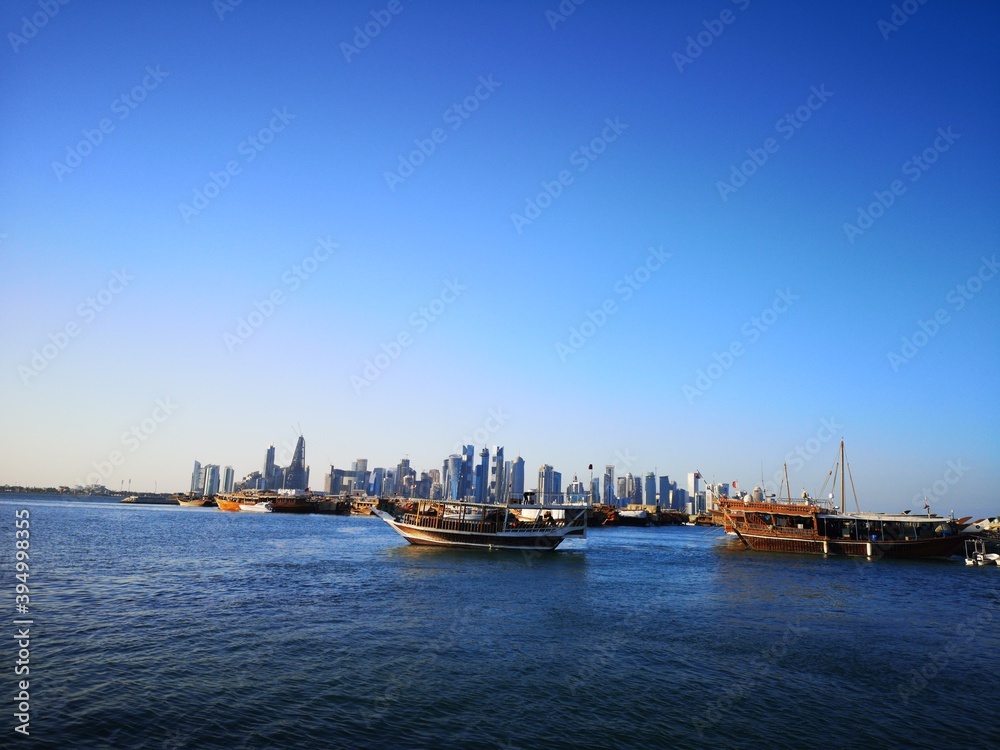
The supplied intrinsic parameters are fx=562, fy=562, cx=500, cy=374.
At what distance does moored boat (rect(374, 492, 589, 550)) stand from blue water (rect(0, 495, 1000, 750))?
16.1m

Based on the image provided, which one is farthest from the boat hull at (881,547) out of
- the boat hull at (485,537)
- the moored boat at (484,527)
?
the boat hull at (485,537)

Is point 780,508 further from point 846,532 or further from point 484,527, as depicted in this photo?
point 484,527

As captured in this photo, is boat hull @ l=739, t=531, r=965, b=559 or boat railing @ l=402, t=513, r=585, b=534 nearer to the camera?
boat railing @ l=402, t=513, r=585, b=534

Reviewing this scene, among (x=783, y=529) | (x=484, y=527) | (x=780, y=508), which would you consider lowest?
(x=783, y=529)

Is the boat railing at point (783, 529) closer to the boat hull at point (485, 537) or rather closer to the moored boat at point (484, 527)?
the moored boat at point (484, 527)

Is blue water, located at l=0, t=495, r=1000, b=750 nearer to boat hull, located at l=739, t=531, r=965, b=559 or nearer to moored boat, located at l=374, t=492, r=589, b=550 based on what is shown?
moored boat, located at l=374, t=492, r=589, b=550

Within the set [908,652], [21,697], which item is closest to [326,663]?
[21,697]

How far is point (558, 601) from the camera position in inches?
1384

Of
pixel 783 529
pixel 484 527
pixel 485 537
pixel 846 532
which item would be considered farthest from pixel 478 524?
pixel 846 532

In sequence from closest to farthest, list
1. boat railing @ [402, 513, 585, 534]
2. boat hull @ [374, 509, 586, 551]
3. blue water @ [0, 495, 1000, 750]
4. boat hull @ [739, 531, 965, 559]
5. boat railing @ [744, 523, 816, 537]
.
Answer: blue water @ [0, 495, 1000, 750], boat hull @ [374, 509, 586, 551], boat railing @ [402, 513, 585, 534], boat hull @ [739, 531, 965, 559], boat railing @ [744, 523, 816, 537]

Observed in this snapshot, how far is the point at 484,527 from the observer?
200 ft

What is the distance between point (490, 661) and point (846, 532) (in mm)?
62346

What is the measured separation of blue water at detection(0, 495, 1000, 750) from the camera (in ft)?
53.2

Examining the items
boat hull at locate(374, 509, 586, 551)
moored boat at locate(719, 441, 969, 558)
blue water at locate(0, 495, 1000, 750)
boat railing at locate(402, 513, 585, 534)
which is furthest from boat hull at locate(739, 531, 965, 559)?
boat hull at locate(374, 509, 586, 551)
